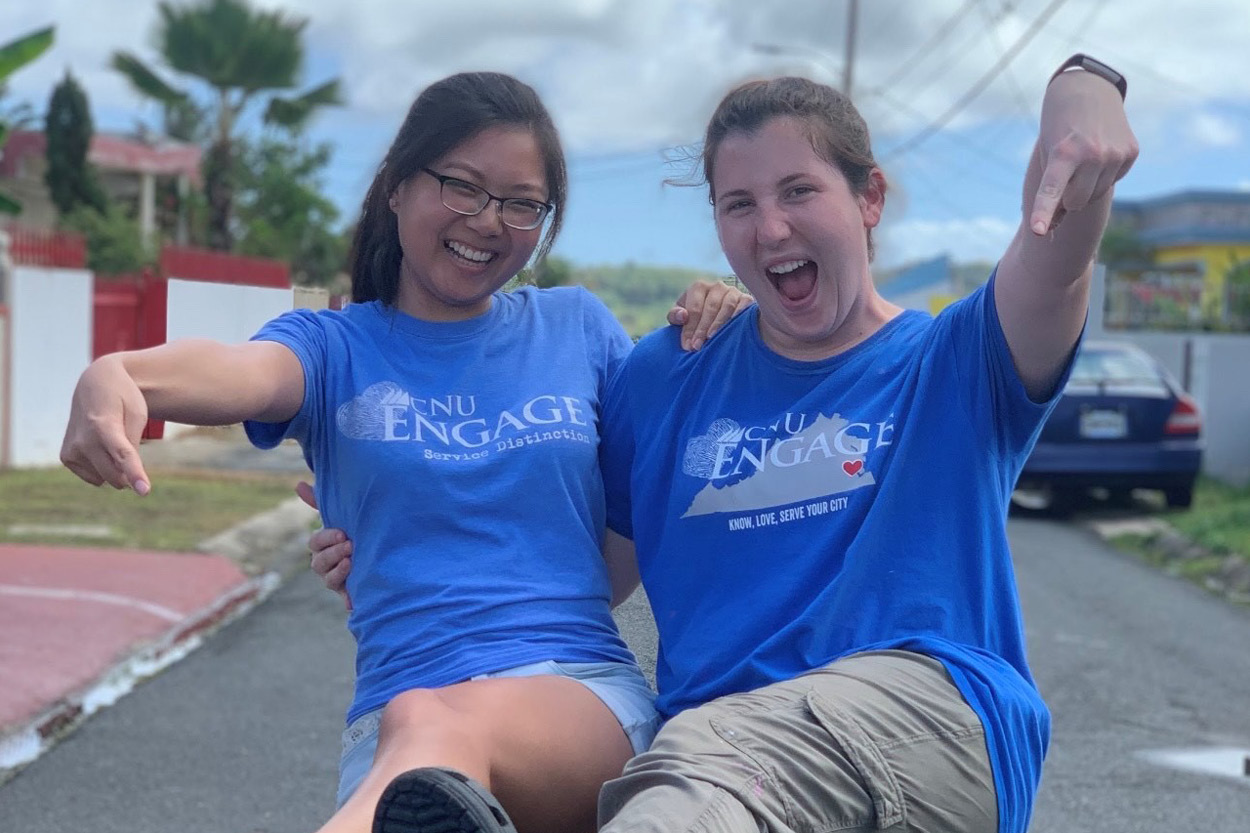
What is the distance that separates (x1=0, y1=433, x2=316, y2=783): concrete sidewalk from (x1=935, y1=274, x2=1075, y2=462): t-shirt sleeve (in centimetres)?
394

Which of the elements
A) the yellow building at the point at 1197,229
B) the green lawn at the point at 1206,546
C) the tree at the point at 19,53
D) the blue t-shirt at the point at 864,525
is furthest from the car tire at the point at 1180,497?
the yellow building at the point at 1197,229

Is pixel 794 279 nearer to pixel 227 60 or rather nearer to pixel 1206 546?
pixel 1206 546

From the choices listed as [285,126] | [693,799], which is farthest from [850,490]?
[285,126]

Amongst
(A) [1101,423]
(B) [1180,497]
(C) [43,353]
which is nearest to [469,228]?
(A) [1101,423]

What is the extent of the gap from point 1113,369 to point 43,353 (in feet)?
30.5

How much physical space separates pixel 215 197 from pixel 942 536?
27.6 m

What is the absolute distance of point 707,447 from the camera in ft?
8.11

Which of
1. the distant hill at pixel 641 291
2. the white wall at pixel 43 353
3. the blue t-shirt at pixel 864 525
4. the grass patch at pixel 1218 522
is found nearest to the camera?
the blue t-shirt at pixel 864 525

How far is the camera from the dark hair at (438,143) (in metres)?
2.63

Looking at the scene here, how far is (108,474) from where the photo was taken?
197cm

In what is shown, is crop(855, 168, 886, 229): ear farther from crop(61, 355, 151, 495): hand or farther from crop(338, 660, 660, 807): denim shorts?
crop(61, 355, 151, 495): hand

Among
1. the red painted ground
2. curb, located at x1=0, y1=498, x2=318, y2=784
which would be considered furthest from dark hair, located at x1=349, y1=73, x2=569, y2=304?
the red painted ground

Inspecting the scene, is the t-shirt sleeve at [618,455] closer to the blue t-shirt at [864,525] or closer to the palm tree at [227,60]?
the blue t-shirt at [864,525]

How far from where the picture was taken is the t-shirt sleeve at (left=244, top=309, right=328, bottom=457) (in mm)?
2568
